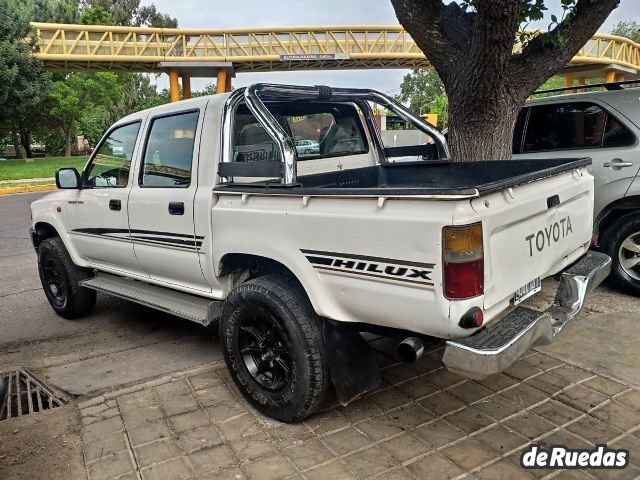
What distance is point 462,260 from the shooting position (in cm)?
A: 230

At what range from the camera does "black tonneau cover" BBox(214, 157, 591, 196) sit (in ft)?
8.97

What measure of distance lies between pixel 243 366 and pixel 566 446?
6.12 feet

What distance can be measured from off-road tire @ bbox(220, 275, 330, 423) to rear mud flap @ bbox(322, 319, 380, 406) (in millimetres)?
53

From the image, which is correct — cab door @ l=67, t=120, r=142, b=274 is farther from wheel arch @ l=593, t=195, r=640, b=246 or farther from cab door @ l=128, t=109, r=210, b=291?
wheel arch @ l=593, t=195, r=640, b=246

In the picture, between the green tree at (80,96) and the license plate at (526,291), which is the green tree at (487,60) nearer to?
the license plate at (526,291)

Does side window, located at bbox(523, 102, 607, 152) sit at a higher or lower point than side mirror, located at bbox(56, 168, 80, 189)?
higher

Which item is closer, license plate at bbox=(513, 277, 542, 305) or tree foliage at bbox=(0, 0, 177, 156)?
license plate at bbox=(513, 277, 542, 305)

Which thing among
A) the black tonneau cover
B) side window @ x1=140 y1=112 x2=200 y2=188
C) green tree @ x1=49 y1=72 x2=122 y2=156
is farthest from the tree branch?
green tree @ x1=49 y1=72 x2=122 y2=156

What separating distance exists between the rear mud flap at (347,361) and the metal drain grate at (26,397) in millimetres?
1957

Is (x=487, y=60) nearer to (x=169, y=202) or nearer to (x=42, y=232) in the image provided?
(x=169, y=202)

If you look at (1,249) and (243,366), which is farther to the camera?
(1,249)

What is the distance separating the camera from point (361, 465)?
2721mm

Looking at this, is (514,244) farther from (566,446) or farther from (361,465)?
(361,465)

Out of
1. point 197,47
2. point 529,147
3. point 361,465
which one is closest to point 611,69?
point 197,47
